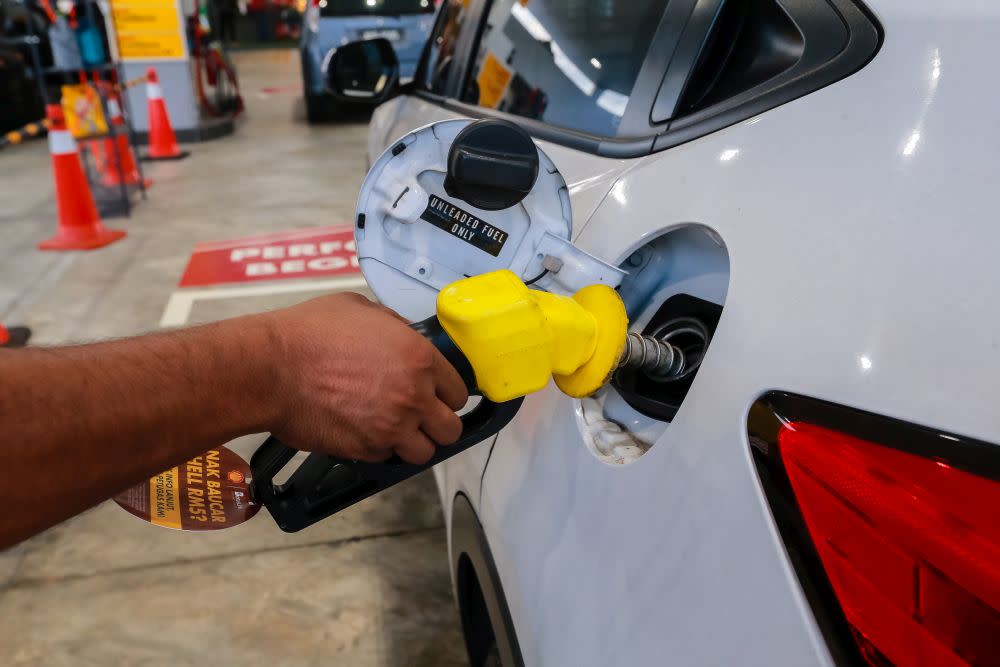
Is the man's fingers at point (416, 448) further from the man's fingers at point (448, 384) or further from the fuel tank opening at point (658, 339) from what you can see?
the fuel tank opening at point (658, 339)

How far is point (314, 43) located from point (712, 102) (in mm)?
8071

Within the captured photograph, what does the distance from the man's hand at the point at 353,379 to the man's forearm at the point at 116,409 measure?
0.07ft

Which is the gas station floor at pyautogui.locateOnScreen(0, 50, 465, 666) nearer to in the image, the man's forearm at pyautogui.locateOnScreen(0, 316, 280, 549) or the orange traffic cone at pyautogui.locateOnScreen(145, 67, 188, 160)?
the man's forearm at pyautogui.locateOnScreen(0, 316, 280, 549)

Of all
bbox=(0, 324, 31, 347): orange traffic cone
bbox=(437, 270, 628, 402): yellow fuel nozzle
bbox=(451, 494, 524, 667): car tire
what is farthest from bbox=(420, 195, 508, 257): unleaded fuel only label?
bbox=(0, 324, 31, 347): orange traffic cone

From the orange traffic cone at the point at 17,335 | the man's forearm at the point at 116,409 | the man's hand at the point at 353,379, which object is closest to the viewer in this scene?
the man's forearm at the point at 116,409

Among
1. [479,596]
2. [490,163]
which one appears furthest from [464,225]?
[479,596]

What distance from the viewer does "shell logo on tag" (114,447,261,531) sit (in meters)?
0.89

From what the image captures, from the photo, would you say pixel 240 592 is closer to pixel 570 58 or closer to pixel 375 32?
pixel 570 58

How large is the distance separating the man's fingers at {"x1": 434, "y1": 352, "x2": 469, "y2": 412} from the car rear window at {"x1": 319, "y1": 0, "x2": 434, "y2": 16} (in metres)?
7.94

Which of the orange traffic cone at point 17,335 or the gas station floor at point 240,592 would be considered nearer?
the gas station floor at point 240,592

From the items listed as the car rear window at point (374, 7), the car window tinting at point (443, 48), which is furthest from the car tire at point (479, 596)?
the car rear window at point (374, 7)

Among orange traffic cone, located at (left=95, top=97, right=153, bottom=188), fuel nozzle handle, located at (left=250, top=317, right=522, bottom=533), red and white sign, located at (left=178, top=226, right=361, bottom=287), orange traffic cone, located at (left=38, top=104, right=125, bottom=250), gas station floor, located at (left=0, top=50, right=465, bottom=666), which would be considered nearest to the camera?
fuel nozzle handle, located at (left=250, top=317, right=522, bottom=533)

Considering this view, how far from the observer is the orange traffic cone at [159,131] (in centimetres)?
746

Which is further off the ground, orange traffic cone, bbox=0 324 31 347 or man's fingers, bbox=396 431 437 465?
man's fingers, bbox=396 431 437 465
